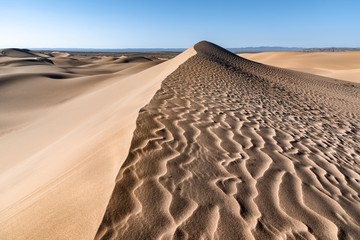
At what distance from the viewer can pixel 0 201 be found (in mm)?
3910

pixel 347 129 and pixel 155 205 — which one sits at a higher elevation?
pixel 155 205

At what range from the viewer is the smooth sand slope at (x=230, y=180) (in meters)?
2.34

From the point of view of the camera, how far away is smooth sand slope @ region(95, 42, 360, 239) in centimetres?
234

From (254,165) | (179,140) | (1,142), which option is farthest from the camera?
(1,142)

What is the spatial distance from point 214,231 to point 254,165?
1307 mm

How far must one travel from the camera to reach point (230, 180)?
302 cm

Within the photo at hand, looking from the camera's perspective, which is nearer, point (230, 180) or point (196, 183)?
point (196, 183)

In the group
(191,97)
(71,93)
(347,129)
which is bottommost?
(71,93)

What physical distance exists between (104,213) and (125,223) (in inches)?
7.4

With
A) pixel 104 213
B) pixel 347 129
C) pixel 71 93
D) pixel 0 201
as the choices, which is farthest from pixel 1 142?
pixel 347 129

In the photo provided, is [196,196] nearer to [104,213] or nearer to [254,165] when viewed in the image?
[104,213]

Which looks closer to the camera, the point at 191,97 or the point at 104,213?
the point at 104,213

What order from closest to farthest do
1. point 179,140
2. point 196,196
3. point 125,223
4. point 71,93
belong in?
point 125,223 → point 196,196 → point 179,140 → point 71,93

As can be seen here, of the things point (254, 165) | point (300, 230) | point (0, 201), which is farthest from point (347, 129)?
point (0, 201)
